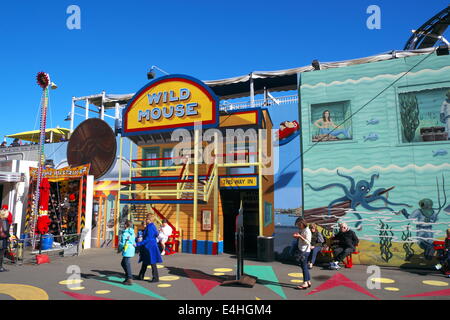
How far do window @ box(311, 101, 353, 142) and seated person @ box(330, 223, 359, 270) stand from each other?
3618 millimetres

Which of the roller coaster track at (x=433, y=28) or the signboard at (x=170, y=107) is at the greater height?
the roller coaster track at (x=433, y=28)

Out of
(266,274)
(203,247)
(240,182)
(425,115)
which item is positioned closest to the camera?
(266,274)

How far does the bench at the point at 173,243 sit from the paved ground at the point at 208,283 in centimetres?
279

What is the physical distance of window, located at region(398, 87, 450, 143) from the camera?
11.3 m

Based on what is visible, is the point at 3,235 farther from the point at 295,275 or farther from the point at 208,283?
the point at 295,275

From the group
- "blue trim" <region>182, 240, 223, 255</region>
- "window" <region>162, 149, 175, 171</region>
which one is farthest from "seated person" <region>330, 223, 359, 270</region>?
"window" <region>162, 149, 175, 171</region>

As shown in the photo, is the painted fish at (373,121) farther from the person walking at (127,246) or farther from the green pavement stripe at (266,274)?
the person walking at (127,246)

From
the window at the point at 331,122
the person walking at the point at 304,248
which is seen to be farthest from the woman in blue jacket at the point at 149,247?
the window at the point at 331,122

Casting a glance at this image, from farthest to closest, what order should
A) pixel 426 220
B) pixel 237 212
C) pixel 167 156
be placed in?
pixel 237 212 < pixel 167 156 < pixel 426 220

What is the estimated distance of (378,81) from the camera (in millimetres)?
12203

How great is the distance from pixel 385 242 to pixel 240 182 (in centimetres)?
613

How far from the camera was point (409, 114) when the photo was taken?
1170 centimetres

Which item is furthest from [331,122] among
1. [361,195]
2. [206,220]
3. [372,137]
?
[206,220]

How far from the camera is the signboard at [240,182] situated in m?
13.8
